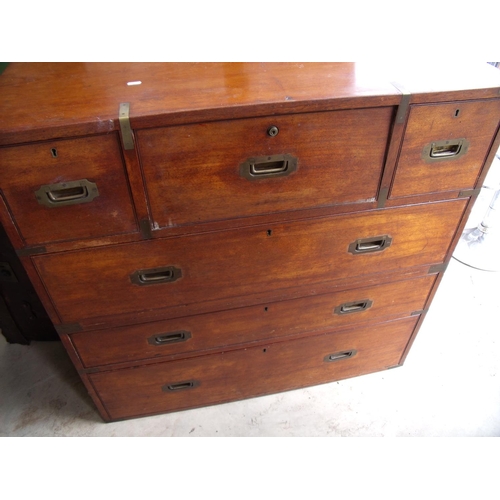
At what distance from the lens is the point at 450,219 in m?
1.15

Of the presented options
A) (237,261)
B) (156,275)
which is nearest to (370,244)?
(237,261)

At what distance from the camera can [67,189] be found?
871 mm

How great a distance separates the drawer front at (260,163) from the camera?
0.85 meters

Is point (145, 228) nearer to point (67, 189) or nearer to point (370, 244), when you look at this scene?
point (67, 189)

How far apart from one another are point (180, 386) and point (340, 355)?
590 millimetres

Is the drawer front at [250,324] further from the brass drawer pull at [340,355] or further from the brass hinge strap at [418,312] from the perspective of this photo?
the brass drawer pull at [340,355]

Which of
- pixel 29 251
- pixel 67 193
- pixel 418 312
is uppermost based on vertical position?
pixel 67 193

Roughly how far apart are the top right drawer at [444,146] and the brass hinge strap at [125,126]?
613 mm

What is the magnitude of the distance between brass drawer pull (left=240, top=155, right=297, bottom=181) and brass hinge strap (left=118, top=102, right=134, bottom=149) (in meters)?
0.24

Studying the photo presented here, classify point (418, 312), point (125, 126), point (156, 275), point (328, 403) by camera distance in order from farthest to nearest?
point (328, 403) < point (418, 312) < point (156, 275) < point (125, 126)

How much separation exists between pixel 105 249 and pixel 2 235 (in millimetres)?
609

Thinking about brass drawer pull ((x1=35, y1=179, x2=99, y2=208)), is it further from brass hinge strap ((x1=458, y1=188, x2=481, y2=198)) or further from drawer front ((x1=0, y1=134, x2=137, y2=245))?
brass hinge strap ((x1=458, y1=188, x2=481, y2=198))

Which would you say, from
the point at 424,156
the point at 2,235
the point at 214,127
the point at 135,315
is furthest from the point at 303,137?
the point at 2,235

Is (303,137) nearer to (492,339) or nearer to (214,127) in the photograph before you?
(214,127)
